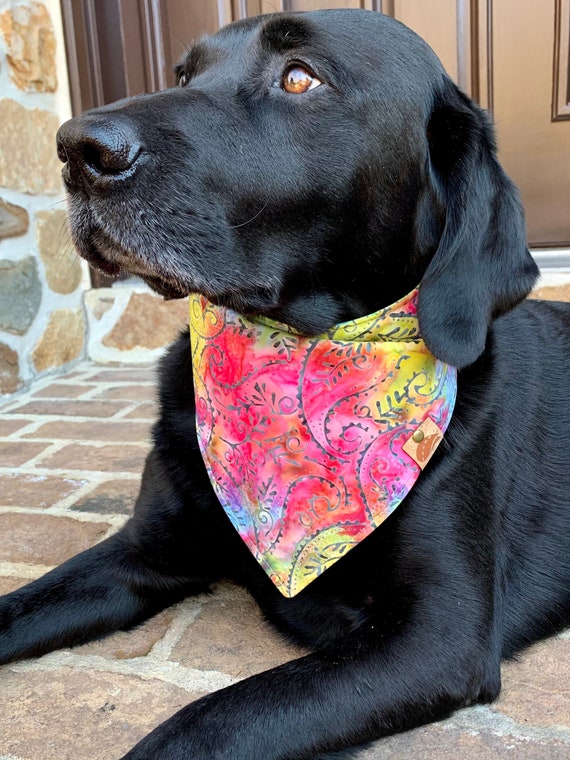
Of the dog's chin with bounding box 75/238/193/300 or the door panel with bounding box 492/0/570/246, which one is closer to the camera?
the dog's chin with bounding box 75/238/193/300

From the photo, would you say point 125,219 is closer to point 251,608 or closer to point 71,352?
point 251,608

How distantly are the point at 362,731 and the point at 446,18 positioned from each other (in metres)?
2.88

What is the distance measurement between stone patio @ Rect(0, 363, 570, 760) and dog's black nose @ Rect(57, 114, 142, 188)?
2.79 ft

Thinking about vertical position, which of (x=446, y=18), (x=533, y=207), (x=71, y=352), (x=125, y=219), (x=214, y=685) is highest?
(x=446, y=18)

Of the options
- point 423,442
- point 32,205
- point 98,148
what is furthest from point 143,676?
point 32,205

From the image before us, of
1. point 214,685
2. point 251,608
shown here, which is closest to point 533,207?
point 251,608

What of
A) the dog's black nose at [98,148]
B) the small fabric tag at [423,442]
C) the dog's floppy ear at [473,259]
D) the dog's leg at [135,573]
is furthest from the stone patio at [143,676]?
the dog's black nose at [98,148]

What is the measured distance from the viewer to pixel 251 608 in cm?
161

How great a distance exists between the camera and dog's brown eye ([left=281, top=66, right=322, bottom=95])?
1361 mm

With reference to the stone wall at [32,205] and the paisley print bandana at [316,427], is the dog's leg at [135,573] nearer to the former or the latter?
the paisley print bandana at [316,427]

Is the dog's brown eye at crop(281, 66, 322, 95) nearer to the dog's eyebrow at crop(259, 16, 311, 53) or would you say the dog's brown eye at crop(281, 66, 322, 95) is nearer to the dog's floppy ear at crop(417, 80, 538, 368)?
the dog's eyebrow at crop(259, 16, 311, 53)

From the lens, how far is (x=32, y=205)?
3.36 m

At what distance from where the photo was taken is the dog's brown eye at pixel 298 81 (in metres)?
1.36

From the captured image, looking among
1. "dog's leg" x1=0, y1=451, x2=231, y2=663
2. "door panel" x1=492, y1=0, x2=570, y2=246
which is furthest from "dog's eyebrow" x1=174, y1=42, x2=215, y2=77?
"door panel" x1=492, y1=0, x2=570, y2=246
